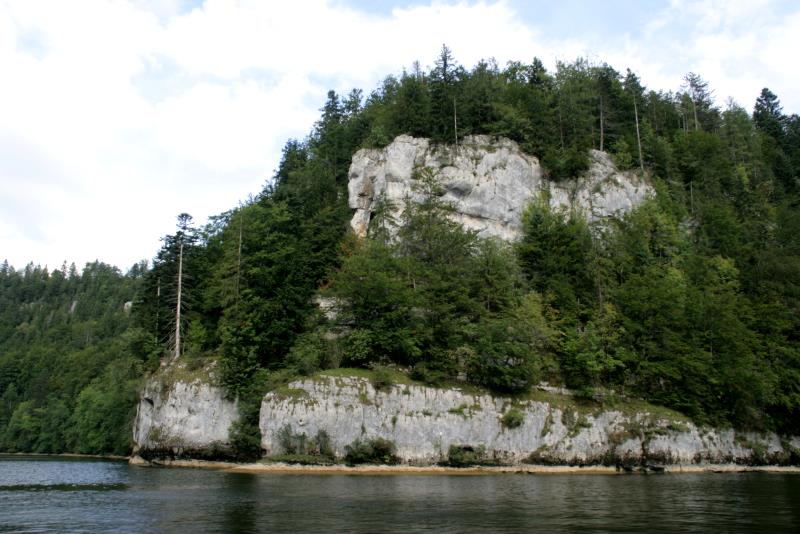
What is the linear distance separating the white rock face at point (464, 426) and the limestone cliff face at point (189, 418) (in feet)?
22.2

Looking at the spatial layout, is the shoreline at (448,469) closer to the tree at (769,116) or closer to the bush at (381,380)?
the bush at (381,380)

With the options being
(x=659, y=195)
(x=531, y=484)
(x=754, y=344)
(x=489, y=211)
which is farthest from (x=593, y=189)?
(x=531, y=484)

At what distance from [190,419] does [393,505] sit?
30.8m

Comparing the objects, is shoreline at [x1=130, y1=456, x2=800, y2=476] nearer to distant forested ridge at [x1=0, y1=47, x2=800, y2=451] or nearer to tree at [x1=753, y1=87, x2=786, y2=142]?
distant forested ridge at [x1=0, y1=47, x2=800, y2=451]

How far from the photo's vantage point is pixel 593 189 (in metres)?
65.9

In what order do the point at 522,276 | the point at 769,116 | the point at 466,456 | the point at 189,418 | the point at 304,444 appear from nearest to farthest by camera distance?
1. the point at 304,444
2. the point at 466,456
3. the point at 189,418
4. the point at 522,276
5. the point at 769,116

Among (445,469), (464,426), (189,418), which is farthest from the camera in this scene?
(189,418)

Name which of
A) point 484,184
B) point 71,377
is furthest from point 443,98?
point 71,377

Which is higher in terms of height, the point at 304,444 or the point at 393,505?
the point at 304,444

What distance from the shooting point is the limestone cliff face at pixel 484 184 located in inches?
2450

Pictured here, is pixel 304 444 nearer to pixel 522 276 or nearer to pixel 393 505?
pixel 393 505

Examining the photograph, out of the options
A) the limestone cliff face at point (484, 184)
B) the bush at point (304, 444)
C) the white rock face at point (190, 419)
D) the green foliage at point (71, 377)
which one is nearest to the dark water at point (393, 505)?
the bush at point (304, 444)

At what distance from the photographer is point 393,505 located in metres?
22.3

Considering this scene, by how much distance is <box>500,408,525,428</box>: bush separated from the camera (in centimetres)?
4316
